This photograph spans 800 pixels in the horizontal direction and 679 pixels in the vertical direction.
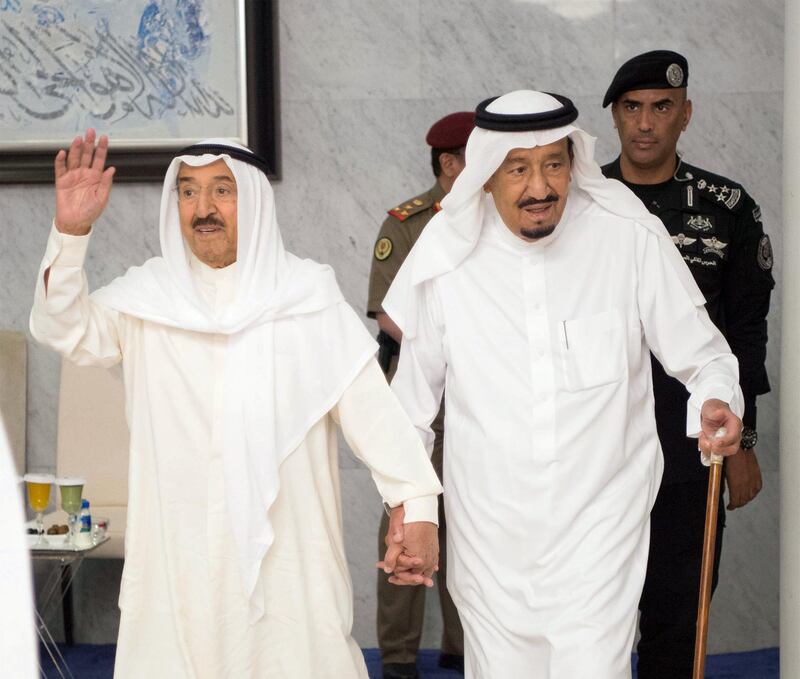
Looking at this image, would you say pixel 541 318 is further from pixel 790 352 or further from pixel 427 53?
pixel 427 53

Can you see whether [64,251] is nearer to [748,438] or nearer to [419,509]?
[419,509]

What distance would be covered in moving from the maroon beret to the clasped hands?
7.00 feet

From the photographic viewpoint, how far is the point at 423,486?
3723mm

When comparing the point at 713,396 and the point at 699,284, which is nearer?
the point at 713,396

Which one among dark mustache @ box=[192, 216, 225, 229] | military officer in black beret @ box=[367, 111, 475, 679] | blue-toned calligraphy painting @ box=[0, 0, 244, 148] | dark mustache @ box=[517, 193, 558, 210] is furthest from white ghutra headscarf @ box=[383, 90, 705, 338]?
blue-toned calligraphy painting @ box=[0, 0, 244, 148]

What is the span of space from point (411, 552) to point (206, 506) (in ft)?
1.82

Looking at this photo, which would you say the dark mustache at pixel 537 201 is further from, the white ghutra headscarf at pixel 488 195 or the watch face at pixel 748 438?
the watch face at pixel 748 438

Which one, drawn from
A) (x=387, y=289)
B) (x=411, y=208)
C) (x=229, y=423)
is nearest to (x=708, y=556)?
(x=229, y=423)

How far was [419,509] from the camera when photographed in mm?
3713

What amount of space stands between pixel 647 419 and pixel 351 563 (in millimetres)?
2544

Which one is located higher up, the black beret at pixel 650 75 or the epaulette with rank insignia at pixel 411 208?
the black beret at pixel 650 75

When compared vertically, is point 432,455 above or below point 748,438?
below

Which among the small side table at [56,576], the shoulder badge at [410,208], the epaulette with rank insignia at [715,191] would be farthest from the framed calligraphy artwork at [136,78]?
the epaulette with rank insignia at [715,191]

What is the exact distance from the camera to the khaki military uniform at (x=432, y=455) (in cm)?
542
